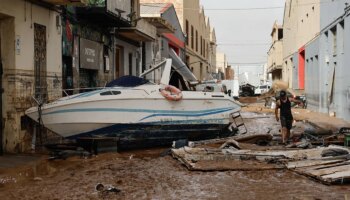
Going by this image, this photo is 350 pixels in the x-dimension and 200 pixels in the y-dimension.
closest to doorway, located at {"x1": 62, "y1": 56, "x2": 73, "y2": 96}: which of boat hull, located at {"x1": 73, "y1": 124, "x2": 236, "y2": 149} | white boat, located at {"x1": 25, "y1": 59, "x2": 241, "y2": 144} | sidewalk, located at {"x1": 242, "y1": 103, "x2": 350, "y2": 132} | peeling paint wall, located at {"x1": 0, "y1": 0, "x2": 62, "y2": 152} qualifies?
peeling paint wall, located at {"x1": 0, "y1": 0, "x2": 62, "y2": 152}

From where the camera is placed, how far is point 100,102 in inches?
436

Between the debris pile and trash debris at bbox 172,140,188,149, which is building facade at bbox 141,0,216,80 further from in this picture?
the debris pile

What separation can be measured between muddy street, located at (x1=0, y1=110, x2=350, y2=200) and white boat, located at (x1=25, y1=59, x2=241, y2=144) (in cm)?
128

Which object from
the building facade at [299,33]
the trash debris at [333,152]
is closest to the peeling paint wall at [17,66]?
the trash debris at [333,152]

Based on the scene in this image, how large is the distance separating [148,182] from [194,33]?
118ft

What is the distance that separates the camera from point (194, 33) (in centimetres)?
4316

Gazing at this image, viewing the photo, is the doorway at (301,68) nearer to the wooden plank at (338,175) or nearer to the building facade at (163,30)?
the building facade at (163,30)

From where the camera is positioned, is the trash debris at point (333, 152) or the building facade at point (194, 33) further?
the building facade at point (194, 33)

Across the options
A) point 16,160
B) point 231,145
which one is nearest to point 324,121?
point 231,145

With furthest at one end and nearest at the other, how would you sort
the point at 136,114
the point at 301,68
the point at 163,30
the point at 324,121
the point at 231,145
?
the point at 301,68, the point at 163,30, the point at 324,121, the point at 136,114, the point at 231,145

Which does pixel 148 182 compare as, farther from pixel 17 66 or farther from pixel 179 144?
pixel 17 66

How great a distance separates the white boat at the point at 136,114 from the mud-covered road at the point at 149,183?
4.50ft

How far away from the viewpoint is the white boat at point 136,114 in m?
11.0

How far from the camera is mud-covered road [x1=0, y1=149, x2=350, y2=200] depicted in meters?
6.97
